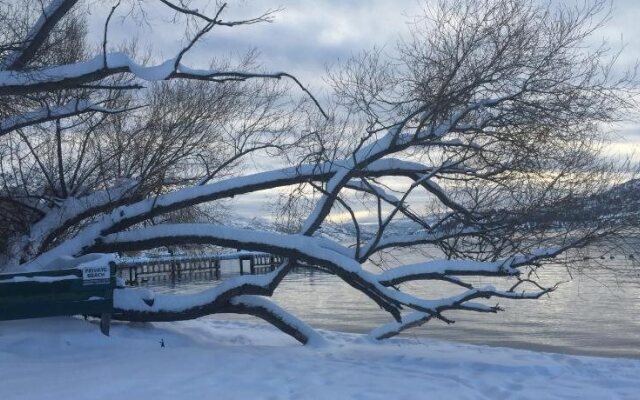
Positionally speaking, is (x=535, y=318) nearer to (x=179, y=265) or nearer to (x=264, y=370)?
(x=264, y=370)

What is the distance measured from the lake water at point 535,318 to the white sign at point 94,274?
677 cm

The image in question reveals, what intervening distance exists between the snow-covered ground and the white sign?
626 millimetres

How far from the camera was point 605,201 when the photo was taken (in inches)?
410

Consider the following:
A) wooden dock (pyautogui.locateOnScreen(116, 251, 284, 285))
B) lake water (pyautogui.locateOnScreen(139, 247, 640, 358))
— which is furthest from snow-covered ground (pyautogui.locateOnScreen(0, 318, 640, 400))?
wooden dock (pyautogui.locateOnScreen(116, 251, 284, 285))

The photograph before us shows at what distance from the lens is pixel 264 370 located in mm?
7262

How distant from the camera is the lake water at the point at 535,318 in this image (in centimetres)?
1680

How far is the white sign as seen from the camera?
28.8 feet

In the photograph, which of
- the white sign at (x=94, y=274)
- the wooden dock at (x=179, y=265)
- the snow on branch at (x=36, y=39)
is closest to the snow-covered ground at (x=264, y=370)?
the white sign at (x=94, y=274)

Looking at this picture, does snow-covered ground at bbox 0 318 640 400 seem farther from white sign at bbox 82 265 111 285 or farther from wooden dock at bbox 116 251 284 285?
wooden dock at bbox 116 251 284 285

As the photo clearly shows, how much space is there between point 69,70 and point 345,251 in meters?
4.46

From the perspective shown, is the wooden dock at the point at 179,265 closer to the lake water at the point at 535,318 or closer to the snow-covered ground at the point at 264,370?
the lake water at the point at 535,318

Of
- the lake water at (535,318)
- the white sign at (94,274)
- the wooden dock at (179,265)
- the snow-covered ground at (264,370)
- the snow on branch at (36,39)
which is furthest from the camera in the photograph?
the wooden dock at (179,265)

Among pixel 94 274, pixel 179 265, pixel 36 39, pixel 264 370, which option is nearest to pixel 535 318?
pixel 94 274

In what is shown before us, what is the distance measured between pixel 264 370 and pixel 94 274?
278 centimetres
